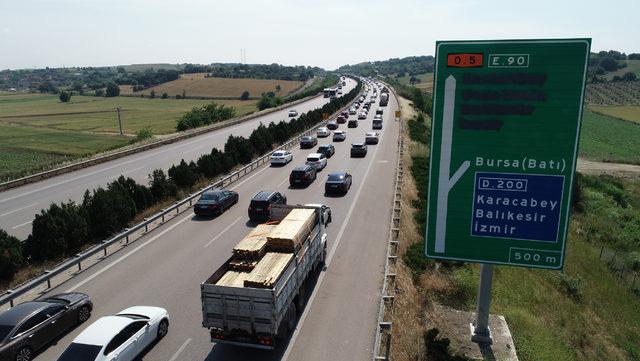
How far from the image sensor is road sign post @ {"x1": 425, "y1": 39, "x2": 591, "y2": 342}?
10109 mm

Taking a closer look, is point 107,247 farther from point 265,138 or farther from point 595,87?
point 595,87

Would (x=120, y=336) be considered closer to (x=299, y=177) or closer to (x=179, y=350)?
(x=179, y=350)

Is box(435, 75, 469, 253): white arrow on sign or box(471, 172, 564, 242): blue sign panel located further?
box(435, 75, 469, 253): white arrow on sign

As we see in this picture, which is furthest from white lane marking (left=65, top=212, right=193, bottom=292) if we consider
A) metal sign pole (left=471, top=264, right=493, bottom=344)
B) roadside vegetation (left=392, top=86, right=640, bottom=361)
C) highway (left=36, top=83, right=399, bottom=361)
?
metal sign pole (left=471, top=264, right=493, bottom=344)

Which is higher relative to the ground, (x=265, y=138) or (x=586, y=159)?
(x=265, y=138)

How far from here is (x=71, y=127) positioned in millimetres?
96938

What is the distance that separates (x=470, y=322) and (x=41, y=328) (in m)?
13.5

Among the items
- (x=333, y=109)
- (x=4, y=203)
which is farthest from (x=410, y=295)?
(x=333, y=109)

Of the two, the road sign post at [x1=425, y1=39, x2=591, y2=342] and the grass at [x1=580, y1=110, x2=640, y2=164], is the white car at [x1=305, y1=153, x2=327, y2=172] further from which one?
the grass at [x1=580, y1=110, x2=640, y2=164]

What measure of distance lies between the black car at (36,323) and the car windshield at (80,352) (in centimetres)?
193

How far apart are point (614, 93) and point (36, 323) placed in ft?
636

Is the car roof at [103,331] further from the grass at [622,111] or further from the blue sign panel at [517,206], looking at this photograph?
the grass at [622,111]

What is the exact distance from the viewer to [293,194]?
3158cm

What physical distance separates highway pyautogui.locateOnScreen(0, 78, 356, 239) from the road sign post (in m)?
22.5
